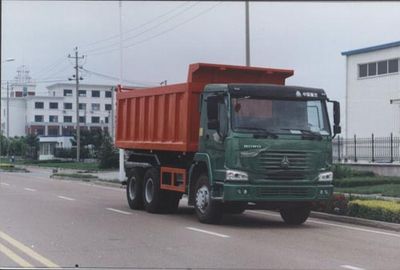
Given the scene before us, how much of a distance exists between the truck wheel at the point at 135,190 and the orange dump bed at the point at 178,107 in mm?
847

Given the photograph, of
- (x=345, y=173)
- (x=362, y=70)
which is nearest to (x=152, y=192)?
(x=345, y=173)

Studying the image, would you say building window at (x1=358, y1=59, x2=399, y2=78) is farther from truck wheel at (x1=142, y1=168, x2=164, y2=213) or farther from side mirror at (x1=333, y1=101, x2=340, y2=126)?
side mirror at (x1=333, y1=101, x2=340, y2=126)

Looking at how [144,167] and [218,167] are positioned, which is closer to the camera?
[218,167]

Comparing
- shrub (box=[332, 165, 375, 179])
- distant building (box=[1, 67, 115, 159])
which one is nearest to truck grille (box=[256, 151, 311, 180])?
shrub (box=[332, 165, 375, 179])

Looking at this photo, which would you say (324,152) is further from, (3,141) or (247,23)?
(3,141)

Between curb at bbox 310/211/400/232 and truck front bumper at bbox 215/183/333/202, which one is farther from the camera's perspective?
curb at bbox 310/211/400/232

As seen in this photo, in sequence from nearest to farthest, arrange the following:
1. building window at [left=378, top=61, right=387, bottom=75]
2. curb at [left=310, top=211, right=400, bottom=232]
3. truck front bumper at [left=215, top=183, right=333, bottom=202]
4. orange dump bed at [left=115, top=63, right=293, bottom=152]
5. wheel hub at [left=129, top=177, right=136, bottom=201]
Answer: truck front bumper at [left=215, top=183, right=333, bottom=202] → curb at [left=310, top=211, right=400, bottom=232] → orange dump bed at [left=115, top=63, right=293, bottom=152] → wheel hub at [left=129, top=177, right=136, bottom=201] → building window at [left=378, top=61, right=387, bottom=75]

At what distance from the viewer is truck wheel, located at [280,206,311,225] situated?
1455 cm

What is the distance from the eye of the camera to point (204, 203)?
1404 centimetres

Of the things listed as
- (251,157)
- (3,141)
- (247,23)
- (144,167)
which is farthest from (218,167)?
(3,141)

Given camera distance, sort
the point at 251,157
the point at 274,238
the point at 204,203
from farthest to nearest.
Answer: the point at 204,203 → the point at 251,157 → the point at 274,238

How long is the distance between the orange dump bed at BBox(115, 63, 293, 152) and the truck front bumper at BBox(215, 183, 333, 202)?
1.80 meters

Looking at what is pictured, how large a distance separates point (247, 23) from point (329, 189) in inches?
531

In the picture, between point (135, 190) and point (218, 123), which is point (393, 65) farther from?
point (218, 123)
